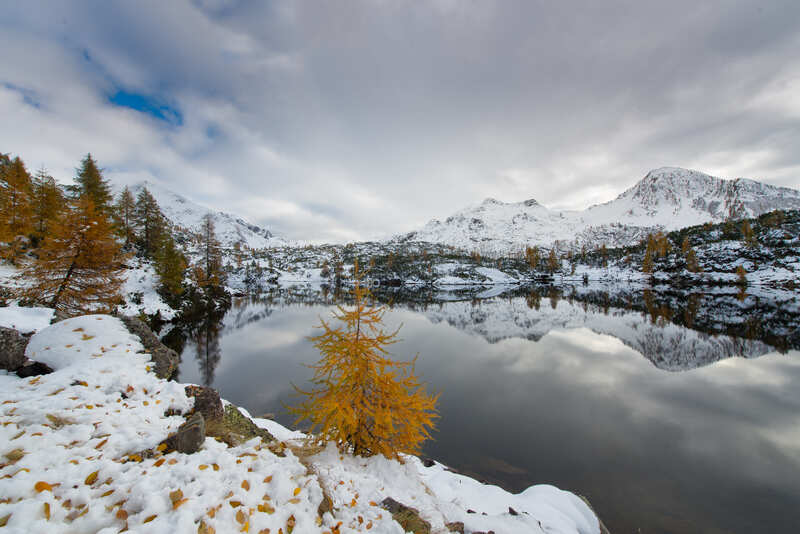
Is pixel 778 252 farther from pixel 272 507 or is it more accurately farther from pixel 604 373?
pixel 272 507

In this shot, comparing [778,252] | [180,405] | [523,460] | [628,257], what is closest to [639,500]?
[523,460]

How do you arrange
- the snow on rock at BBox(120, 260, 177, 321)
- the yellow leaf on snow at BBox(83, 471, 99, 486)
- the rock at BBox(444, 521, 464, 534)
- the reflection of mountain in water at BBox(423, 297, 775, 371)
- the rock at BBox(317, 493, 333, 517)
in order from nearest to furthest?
1. the yellow leaf on snow at BBox(83, 471, 99, 486)
2. the rock at BBox(317, 493, 333, 517)
3. the rock at BBox(444, 521, 464, 534)
4. the reflection of mountain in water at BBox(423, 297, 775, 371)
5. the snow on rock at BBox(120, 260, 177, 321)

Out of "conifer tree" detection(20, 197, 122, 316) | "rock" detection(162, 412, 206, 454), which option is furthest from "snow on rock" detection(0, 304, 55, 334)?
"rock" detection(162, 412, 206, 454)

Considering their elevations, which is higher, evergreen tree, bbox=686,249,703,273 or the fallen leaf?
evergreen tree, bbox=686,249,703,273

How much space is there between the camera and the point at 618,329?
3675cm

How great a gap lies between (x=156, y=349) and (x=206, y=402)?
2.85 metres

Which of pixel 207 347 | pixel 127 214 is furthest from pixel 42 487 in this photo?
pixel 127 214

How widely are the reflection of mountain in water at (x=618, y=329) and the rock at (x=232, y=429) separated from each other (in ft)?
96.1

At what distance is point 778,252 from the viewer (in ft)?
286

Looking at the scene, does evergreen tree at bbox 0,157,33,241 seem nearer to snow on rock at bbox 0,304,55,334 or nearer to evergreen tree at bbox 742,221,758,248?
snow on rock at bbox 0,304,55,334

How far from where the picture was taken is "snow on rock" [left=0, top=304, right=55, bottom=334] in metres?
10.8

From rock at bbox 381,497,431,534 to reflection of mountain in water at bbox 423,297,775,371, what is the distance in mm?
27861

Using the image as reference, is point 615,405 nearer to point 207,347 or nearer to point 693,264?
point 207,347

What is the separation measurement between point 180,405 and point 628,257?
16914cm
